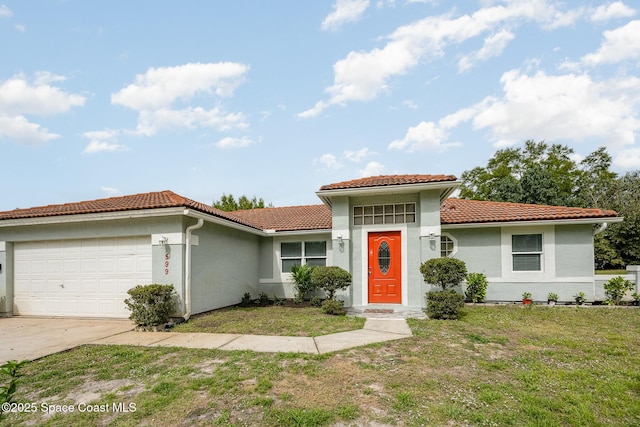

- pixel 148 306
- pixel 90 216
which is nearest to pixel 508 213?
pixel 148 306

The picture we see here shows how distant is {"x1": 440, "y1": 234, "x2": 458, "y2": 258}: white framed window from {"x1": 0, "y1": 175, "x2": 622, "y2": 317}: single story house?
1.3 inches

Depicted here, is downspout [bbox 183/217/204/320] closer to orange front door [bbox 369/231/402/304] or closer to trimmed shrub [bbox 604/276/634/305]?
orange front door [bbox 369/231/402/304]

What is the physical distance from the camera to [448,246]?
11.8m

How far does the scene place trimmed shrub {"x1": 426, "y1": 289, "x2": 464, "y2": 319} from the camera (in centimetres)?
836

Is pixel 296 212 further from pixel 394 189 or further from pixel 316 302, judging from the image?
pixel 394 189

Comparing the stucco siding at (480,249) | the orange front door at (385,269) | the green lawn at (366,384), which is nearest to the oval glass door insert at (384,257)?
the orange front door at (385,269)

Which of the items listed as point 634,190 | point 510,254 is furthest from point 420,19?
point 634,190

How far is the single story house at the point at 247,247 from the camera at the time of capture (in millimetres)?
9148

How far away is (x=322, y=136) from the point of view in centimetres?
1408

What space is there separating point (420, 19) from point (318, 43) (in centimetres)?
336

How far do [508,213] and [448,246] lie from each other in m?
2.34

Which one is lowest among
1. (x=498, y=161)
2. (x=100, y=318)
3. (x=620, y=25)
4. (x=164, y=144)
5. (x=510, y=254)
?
(x=100, y=318)

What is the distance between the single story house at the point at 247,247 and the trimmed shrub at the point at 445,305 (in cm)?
133

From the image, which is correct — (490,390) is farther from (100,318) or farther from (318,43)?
(318,43)
